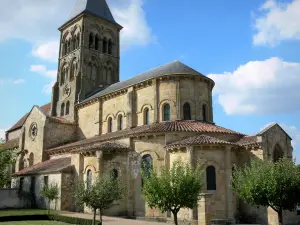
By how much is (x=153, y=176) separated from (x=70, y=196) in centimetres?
1549

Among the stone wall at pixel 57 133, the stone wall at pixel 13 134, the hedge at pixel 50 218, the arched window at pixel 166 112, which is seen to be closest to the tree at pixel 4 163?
the stone wall at pixel 57 133

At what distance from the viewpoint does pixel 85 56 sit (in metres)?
44.1

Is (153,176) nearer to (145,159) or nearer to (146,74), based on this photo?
(145,159)

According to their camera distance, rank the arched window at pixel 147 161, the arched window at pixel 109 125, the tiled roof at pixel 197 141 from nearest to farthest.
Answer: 1. the tiled roof at pixel 197 141
2. the arched window at pixel 147 161
3. the arched window at pixel 109 125

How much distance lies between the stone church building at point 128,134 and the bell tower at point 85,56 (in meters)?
0.14

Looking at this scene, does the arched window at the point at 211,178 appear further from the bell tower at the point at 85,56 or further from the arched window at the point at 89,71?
the arched window at the point at 89,71

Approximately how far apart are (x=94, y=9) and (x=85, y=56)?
8007 mm

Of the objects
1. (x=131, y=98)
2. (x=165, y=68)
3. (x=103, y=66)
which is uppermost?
(x=103, y=66)

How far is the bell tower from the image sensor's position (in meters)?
42.9

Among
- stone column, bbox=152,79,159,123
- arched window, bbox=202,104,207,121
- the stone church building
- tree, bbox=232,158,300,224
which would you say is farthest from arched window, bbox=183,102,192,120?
tree, bbox=232,158,300,224

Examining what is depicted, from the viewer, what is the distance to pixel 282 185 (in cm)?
1814

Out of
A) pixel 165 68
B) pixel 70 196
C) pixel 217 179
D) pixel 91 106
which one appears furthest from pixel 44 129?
pixel 217 179

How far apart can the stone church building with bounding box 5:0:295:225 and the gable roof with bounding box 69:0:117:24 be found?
31 cm

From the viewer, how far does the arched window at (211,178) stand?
78.8 feet
